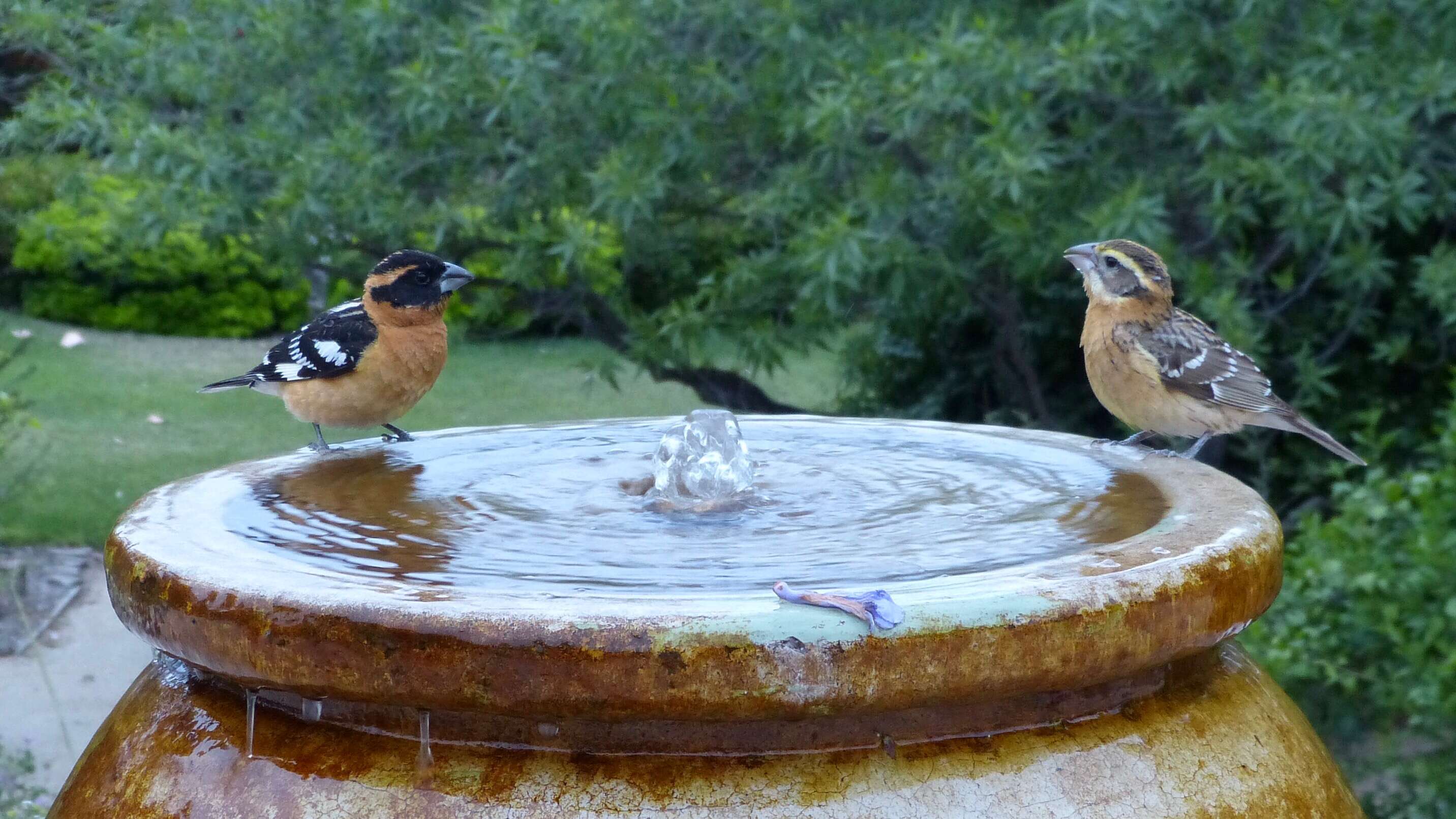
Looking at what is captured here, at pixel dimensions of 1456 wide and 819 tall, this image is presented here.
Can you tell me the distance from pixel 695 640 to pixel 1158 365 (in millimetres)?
2332

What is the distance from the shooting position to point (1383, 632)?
4.54m

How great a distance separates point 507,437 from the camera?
3.40 meters

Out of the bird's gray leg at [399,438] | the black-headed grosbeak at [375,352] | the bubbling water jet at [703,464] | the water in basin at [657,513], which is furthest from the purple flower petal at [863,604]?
the black-headed grosbeak at [375,352]

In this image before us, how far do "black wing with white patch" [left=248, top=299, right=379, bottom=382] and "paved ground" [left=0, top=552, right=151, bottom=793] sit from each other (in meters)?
3.40

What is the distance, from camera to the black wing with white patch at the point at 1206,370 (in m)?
3.78

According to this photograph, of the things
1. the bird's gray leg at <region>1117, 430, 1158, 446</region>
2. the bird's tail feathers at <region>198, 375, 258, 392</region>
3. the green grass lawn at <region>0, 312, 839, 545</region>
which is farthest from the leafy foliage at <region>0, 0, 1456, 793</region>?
the green grass lawn at <region>0, 312, 839, 545</region>

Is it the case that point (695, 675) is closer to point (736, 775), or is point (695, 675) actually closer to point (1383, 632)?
point (736, 775)

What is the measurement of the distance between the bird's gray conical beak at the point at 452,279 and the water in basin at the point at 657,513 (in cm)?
49

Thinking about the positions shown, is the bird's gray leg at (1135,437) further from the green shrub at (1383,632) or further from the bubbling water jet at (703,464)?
the green shrub at (1383,632)

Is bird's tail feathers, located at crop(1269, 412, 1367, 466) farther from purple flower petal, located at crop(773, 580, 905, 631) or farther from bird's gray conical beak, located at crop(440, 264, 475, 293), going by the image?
purple flower petal, located at crop(773, 580, 905, 631)

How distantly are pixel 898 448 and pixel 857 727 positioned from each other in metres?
1.43

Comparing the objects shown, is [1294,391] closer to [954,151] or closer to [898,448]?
[954,151]

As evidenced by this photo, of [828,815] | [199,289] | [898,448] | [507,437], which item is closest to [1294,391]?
[898,448]

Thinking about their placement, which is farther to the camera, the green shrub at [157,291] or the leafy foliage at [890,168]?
the green shrub at [157,291]
